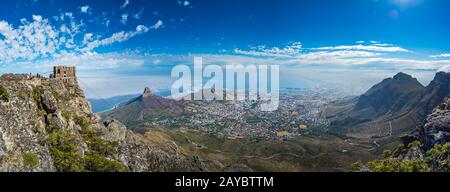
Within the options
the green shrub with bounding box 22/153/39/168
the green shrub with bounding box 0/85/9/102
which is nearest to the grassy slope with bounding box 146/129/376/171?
the green shrub with bounding box 0/85/9/102

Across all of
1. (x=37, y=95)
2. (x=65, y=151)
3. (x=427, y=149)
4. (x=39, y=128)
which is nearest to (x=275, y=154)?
(x=427, y=149)

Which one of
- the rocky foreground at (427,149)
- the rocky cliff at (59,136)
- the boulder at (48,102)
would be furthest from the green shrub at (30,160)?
the rocky foreground at (427,149)

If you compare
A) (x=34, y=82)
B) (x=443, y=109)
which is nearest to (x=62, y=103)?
(x=34, y=82)

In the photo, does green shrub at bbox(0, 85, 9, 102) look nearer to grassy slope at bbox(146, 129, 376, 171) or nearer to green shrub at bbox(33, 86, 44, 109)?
green shrub at bbox(33, 86, 44, 109)

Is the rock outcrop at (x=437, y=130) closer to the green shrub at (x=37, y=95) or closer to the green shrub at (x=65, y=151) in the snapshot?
the green shrub at (x=65, y=151)

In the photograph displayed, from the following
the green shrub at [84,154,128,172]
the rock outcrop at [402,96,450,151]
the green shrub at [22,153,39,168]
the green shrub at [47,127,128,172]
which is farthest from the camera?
the rock outcrop at [402,96,450,151]

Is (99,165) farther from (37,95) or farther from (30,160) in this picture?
(37,95)
